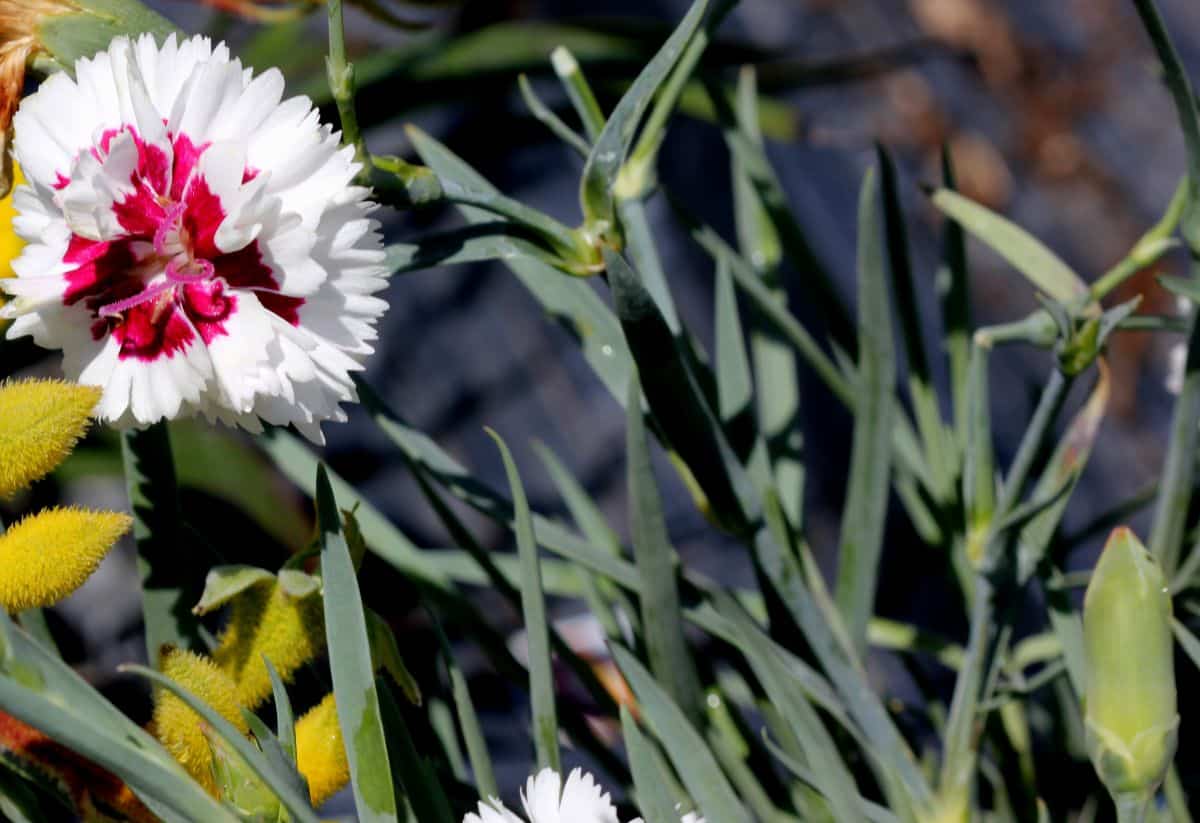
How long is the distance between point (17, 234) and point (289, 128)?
0.19 feet

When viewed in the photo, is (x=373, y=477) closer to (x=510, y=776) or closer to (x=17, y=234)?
(x=510, y=776)

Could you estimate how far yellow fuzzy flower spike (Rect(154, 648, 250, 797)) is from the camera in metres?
0.27

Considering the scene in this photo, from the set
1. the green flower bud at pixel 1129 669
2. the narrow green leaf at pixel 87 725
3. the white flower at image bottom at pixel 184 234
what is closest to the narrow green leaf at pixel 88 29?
the white flower at image bottom at pixel 184 234

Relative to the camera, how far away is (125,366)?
0.26 metres

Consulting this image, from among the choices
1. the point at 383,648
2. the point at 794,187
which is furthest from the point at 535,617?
the point at 794,187

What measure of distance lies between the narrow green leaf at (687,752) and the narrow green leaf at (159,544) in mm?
116

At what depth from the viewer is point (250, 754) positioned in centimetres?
25

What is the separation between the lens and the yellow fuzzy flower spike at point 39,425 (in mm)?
249

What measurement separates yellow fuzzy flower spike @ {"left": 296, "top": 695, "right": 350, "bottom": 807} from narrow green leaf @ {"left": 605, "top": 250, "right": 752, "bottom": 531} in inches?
4.3

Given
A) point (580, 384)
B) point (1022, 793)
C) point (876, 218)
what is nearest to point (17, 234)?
point (876, 218)

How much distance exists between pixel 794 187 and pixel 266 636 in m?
0.98

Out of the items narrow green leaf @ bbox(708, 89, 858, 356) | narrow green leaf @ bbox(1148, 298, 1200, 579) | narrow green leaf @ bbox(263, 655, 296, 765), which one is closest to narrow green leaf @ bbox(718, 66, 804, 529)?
narrow green leaf @ bbox(708, 89, 858, 356)

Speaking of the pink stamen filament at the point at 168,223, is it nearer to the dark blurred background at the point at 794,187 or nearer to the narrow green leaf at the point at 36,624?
the narrow green leaf at the point at 36,624

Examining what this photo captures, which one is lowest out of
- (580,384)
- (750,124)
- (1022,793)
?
(1022,793)
